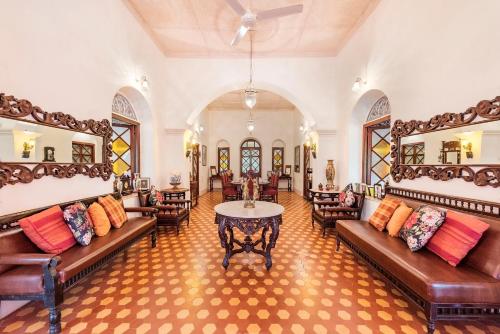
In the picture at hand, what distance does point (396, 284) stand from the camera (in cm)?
206

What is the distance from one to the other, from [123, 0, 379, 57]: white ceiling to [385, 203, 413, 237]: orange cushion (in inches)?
136

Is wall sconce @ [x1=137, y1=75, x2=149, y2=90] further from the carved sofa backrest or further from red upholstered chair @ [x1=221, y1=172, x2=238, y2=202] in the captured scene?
red upholstered chair @ [x1=221, y1=172, x2=238, y2=202]

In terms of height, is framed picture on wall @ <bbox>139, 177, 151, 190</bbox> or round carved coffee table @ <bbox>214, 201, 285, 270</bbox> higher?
framed picture on wall @ <bbox>139, 177, 151, 190</bbox>

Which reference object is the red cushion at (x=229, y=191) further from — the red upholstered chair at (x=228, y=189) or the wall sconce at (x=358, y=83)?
the wall sconce at (x=358, y=83)

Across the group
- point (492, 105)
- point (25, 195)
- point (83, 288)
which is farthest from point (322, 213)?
point (25, 195)

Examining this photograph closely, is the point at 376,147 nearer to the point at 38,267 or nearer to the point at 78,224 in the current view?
the point at 78,224

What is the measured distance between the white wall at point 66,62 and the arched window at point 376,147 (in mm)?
4680

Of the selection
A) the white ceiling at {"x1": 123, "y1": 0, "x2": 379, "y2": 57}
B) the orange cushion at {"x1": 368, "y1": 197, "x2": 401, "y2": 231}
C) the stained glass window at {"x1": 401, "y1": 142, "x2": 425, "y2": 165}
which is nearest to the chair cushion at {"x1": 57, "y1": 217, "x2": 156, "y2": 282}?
the orange cushion at {"x1": 368, "y1": 197, "x2": 401, "y2": 231}

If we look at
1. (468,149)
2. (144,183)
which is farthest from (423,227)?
(144,183)

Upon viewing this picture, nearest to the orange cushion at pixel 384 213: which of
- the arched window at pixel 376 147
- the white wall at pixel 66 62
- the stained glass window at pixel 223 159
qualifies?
the arched window at pixel 376 147

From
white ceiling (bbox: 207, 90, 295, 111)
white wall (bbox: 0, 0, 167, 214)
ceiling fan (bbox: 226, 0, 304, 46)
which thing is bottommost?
white wall (bbox: 0, 0, 167, 214)

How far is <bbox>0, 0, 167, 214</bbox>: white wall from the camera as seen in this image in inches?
82.5

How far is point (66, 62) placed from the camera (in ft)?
8.71

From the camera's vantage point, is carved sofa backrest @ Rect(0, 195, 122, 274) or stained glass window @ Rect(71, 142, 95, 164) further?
stained glass window @ Rect(71, 142, 95, 164)
